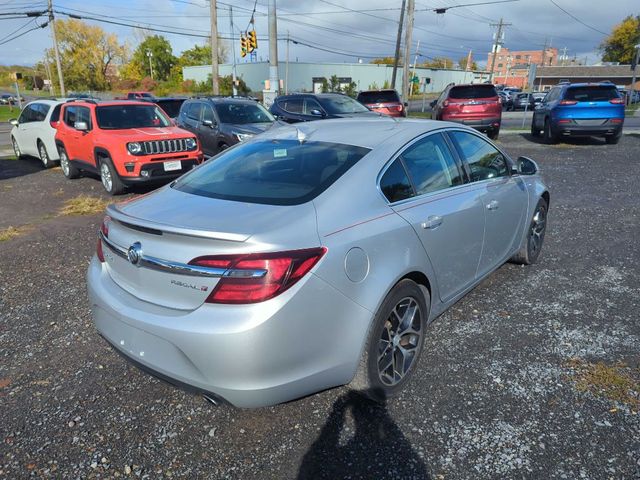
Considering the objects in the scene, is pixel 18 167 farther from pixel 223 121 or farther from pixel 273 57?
pixel 273 57

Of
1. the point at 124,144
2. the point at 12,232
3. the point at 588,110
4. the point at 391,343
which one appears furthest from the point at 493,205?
the point at 588,110

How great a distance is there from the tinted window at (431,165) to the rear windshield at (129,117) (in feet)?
24.9

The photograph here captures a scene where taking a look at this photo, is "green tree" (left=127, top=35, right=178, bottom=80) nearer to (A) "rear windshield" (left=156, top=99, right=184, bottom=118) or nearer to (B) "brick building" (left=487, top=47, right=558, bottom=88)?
(A) "rear windshield" (left=156, top=99, right=184, bottom=118)

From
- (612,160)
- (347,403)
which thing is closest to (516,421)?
(347,403)

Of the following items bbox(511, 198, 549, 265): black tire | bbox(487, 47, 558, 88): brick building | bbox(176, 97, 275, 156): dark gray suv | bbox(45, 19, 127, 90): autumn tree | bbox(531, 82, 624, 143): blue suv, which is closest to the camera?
bbox(511, 198, 549, 265): black tire

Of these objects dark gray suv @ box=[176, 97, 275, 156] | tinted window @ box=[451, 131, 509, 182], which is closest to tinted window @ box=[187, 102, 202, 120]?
dark gray suv @ box=[176, 97, 275, 156]

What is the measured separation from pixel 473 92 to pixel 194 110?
30.3 ft

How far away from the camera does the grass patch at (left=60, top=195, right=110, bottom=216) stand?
303 inches

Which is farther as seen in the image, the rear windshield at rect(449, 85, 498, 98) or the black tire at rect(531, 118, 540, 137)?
the black tire at rect(531, 118, 540, 137)

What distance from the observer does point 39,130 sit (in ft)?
39.4

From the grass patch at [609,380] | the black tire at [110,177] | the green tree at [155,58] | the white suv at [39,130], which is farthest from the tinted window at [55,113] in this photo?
the green tree at [155,58]

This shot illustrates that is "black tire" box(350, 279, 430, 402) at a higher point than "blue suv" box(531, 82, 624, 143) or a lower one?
lower

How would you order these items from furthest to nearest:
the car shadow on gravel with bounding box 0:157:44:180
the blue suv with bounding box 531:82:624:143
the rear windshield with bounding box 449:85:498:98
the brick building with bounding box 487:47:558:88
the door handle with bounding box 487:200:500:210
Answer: the brick building with bounding box 487:47:558:88
the rear windshield with bounding box 449:85:498:98
the blue suv with bounding box 531:82:624:143
the car shadow on gravel with bounding box 0:157:44:180
the door handle with bounding box 487:200:500:210

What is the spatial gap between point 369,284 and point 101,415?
1743mm
